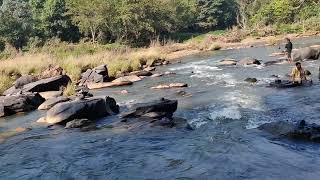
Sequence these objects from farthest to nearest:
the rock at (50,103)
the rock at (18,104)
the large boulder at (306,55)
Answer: the large boulder at (306,55) → the rock at (50,103) → the rock at (18,104)

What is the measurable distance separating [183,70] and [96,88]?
7902mm

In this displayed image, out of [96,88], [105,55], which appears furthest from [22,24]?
[96,88]

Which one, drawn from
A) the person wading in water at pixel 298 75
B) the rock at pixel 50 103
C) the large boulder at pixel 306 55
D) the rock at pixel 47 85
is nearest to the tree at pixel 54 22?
the large boulder at pixel 306 55

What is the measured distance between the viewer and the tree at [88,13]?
5238 centimetres

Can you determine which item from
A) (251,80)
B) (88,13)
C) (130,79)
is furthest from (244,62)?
(88,13)

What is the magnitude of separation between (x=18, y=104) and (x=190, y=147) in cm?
904

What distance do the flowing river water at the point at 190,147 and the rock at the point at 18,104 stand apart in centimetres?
70

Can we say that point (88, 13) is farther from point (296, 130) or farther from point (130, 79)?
point (296, 130)

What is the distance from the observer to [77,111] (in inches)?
584

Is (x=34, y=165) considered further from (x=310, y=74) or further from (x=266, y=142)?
(x=310, y=74)

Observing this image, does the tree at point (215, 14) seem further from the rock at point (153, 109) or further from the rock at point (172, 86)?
the rock at point (153, 109)

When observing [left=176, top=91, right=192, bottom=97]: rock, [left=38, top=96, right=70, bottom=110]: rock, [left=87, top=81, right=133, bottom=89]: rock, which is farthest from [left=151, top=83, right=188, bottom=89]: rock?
[left=38, top=96, right=70, bottom=110]: rock

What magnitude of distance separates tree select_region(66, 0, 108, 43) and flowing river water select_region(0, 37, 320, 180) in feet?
118

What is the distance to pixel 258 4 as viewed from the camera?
81.8 meters
